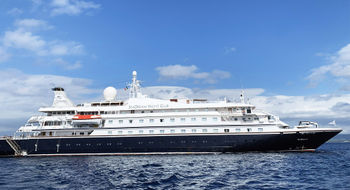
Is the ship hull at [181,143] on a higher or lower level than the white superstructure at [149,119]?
lower

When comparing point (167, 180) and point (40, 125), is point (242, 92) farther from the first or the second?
point (40, 125)

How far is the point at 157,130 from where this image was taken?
30281 millimetres

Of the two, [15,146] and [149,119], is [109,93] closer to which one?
[149,119]

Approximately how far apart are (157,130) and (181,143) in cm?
319

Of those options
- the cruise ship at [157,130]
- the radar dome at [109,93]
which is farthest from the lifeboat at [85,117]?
the radar dome at [109,93]

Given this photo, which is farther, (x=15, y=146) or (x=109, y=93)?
(x=109, y=93)

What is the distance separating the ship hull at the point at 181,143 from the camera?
2878cm

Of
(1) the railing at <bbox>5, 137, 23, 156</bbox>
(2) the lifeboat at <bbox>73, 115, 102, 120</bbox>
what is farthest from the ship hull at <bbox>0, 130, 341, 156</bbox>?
(2) the lifeboat at <bbox>73, 115, 102, 120</bbox>

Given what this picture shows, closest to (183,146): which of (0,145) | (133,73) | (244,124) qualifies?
(244,124)

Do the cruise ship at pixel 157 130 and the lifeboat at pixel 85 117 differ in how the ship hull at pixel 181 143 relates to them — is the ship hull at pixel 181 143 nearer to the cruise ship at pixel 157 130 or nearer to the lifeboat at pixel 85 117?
the cruise ship at pixel 157 130

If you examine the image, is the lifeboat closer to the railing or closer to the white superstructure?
the white superstructure

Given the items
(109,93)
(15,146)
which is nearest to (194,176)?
(109,93)

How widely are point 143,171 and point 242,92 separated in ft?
57.7

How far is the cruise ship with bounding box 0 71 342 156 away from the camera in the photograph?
95.2 ft
